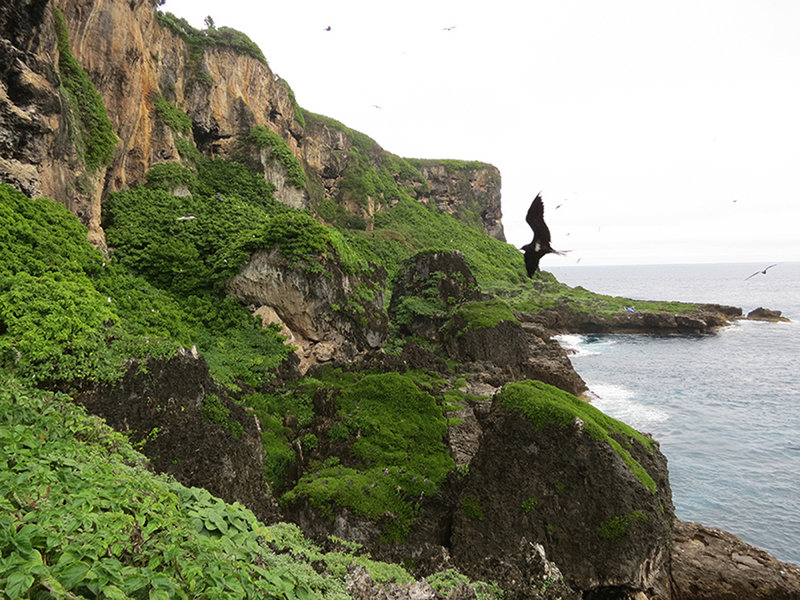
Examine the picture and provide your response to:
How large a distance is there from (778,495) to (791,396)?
670 inches

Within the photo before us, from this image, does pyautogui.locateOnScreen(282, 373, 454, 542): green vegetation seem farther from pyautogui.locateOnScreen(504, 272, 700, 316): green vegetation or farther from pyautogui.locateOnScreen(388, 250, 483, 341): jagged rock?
pyautogui.locateOnScreen(504, 272, 700, 316): green vegetation

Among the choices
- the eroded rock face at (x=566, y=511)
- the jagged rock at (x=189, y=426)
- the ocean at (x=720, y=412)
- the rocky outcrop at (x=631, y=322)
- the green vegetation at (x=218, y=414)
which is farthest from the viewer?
the rocky outcrop at (x=631, y=322)

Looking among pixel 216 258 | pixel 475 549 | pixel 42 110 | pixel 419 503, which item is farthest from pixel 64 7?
pixel 475 549

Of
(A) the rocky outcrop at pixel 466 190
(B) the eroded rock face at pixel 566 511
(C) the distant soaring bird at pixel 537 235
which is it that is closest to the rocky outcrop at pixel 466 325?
(B) the eroded rock face at pixel 566 511

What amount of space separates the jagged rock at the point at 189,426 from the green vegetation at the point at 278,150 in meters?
29.7

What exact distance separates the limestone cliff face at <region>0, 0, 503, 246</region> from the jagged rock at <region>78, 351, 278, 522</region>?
921 centimetres

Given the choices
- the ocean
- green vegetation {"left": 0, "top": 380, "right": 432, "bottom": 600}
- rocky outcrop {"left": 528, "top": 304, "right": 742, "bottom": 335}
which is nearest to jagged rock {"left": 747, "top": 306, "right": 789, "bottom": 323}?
the ocean

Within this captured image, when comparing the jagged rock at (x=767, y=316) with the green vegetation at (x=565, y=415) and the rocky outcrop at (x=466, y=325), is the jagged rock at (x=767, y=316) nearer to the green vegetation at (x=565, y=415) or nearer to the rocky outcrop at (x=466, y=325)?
the rocky outcrop at (x=466, y=325)

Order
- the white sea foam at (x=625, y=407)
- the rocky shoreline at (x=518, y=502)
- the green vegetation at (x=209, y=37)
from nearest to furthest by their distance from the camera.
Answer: the rocky shoreline at (x=518, y=502) < the white sea foam at (x=625, y=407) < the green vegetation at (x=209, y=37)

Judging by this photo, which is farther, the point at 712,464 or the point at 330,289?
the point at 712,464

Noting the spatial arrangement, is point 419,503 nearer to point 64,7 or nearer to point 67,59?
point 67,59

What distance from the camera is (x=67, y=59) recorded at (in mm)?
18484

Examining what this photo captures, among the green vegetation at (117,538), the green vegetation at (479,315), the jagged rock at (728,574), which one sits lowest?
the jagged rock at (728,574)

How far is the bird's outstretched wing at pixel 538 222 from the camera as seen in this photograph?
5578mm
